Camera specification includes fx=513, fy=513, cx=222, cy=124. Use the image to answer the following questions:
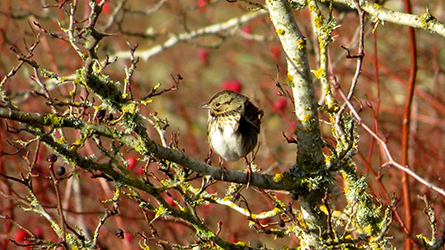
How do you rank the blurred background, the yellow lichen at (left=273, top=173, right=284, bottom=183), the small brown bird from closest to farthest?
the yellow lichen at (left=273, top=173, right=284, bottom=183) → the small brown bird → the blurred background

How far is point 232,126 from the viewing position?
358 centimetres

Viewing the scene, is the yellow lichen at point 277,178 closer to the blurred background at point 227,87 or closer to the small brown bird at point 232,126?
the blurred background at point 227,87

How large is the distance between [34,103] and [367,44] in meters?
5.95

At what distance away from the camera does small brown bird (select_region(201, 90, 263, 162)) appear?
3.54 metres

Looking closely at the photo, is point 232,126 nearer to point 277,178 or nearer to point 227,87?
point 277,178

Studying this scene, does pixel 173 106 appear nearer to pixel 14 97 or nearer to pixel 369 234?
pixel 14 97

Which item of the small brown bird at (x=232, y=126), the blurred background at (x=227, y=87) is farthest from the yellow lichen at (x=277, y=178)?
the small brown bird at (x=232, y=126)

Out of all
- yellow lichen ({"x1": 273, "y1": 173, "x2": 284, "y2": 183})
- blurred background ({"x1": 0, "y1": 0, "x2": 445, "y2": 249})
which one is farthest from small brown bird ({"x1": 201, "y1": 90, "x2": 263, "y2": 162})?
yellow lichen ({"x1": 273, "y1": 173, "x2": 284, "y2": 183})

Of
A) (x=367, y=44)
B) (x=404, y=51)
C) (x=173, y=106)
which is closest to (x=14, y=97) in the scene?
(x=173, y=106)

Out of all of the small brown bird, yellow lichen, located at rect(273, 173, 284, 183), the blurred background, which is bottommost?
yellow lichen, located at rect(273, 173, 284, 183)

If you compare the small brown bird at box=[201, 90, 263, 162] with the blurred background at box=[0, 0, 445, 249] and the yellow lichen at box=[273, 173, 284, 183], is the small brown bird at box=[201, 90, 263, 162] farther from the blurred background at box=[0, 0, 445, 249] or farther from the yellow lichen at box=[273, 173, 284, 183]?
the yellow lichen at box=[273, 173, 284, 183]

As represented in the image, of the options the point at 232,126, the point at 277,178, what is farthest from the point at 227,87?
the point at 277,178

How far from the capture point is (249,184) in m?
2.77

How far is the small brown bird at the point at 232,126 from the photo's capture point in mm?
3535
